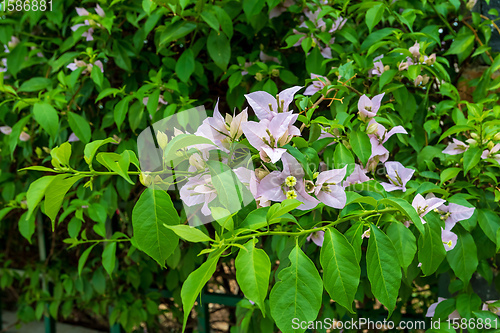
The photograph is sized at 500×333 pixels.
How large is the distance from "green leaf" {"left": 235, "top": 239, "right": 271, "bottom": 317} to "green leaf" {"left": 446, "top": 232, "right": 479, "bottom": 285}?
537 mm

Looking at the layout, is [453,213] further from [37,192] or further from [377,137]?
[37,192]

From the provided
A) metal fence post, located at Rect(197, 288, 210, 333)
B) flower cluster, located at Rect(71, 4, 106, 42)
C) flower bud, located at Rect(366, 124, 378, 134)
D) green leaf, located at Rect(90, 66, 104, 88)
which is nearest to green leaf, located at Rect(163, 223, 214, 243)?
flower bud, located at Rect(366, 124, 378, 134)

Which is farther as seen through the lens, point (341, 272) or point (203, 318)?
point (203, 318)

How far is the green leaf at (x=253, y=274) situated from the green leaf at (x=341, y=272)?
10 centimetres

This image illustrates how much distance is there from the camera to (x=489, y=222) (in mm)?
811

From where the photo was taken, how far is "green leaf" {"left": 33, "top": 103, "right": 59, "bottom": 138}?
3.43 ft

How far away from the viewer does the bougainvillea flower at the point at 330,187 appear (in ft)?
1.89

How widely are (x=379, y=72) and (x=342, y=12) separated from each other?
0.29 meters

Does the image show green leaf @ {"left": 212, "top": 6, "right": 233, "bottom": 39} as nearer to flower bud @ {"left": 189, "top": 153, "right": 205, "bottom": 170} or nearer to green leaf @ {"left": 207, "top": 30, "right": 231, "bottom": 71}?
green leaf @ {"left": 207, "top": 30, "right": 231, "bottom": 71}

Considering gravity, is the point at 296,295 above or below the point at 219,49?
below

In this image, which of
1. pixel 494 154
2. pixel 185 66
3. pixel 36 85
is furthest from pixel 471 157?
pixel 36 85

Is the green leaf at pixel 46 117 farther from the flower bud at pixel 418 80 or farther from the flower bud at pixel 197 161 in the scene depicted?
the flower bud at pixel 418 80

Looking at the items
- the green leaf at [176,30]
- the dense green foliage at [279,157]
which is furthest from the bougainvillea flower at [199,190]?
the green leaf at [176,30]

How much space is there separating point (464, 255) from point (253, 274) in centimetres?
58
